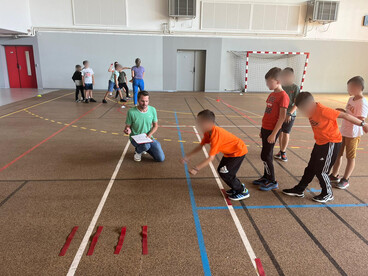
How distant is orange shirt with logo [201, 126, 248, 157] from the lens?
2932mm

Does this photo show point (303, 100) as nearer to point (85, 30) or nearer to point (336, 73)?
point (85, 30)

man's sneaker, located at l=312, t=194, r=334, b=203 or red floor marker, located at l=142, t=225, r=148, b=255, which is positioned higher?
man's sneaker, located at l=312, t=194, r=334, b=203

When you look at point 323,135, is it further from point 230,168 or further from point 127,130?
point 127,130

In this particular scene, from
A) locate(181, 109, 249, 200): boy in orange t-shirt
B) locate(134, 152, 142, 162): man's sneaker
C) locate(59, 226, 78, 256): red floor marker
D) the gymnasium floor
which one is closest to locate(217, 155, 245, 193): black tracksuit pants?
locate(181, 109, 249, 200): boy in orange t-shirt

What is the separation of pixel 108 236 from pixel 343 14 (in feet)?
63.8

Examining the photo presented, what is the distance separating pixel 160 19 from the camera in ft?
50.9

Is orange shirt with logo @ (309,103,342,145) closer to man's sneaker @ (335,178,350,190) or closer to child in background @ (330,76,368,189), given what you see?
child in background @ (330,76,368,189)

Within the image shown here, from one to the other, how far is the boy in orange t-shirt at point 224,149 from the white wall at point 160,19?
14.3m

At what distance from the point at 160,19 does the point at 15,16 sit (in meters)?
7.97

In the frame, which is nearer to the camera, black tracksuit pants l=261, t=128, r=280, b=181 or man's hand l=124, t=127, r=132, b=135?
black tracksuit pants l=261, t=128, r=280, b=181

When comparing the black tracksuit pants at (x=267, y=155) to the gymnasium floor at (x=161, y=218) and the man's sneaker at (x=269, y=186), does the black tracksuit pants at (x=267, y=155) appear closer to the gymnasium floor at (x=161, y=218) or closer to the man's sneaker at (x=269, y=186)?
the man's sneaker at (x=269, y=186)

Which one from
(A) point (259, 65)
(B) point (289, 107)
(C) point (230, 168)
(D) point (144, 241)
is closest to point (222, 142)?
(C) point (230, 168)

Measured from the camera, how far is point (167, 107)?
10797 millimetres

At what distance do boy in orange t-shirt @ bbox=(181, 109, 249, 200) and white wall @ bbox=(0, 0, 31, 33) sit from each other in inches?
561
